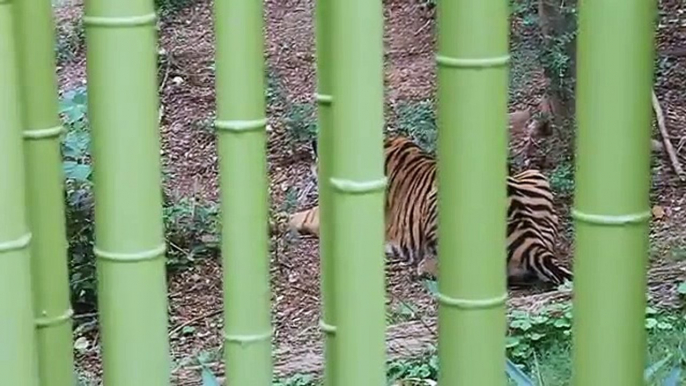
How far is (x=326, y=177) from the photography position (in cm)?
133

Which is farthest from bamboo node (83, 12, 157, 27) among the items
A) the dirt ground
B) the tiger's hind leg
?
the tiger's hind leg

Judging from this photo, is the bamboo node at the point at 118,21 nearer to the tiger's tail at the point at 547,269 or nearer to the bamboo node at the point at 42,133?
the bamboo node at the point at 42,133

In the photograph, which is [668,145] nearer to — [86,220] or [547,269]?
[547,269]

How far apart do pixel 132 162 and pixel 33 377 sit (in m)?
0.20

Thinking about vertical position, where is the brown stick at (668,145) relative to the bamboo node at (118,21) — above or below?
below

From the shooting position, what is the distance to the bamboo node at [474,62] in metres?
1.14

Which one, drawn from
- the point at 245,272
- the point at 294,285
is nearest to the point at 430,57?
the point at 294,285

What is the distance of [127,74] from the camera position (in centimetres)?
114

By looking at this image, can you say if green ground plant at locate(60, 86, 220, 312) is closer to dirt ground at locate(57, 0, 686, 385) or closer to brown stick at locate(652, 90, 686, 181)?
dirt ground at locate(57, 0, 686, 385)

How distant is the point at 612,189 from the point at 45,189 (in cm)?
51

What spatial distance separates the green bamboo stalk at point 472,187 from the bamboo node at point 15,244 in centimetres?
36

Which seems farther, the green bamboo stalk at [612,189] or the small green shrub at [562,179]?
the small green shrub at [562,179]

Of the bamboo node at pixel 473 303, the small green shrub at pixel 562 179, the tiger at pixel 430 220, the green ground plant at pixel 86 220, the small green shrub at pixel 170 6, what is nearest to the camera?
the bamboo node at pixel 473 303

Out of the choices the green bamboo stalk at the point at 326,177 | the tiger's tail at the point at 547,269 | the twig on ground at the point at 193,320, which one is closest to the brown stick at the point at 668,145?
the tiger's tail at the point at 547,269
